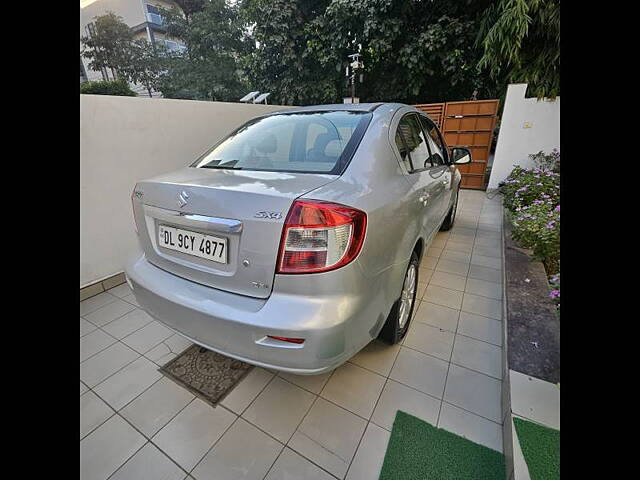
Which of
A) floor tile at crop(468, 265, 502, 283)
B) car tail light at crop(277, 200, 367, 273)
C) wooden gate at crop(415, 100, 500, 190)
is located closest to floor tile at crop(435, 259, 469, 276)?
floor tile at crop(468, 265, 502, 283)

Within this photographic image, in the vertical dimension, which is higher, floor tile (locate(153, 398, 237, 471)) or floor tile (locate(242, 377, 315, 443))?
floor tile (locate(242, 377, 315, 443))

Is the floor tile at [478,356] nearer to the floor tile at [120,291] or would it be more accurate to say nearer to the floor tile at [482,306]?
the floor tile at [482,306]

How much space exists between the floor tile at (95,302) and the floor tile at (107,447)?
1362 mm

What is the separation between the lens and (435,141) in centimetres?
271

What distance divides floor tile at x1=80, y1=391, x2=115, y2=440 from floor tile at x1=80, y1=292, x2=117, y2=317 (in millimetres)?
1063

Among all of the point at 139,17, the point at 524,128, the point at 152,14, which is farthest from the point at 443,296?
the point at 139,17

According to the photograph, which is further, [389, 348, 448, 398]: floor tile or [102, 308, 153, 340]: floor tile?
[102, 308, 153, 340]: floor tile

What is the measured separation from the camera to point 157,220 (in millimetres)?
1391

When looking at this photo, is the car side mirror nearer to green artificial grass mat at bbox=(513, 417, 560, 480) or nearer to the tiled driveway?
the tiled driveway

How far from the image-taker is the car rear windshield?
4.84 feet

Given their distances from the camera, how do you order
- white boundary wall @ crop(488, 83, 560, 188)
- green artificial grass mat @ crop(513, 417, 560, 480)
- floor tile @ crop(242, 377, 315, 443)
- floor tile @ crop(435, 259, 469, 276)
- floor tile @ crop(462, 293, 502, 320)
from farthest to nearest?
white boundary wall @ crop(488, 83, 560, 188), floor tile @ crop(435, 259, 469, 276), floor tile @ crop(462, 293, 502, 320), floor tile @ crop(242, 377, 315, 443), green artificial grass mat @ crop(513, 417, 560, 480)

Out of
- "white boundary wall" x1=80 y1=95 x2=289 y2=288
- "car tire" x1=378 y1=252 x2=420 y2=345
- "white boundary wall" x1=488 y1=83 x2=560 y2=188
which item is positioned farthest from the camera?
"white boundary wall" x1=488 y1=83 x2=560 y2=188
